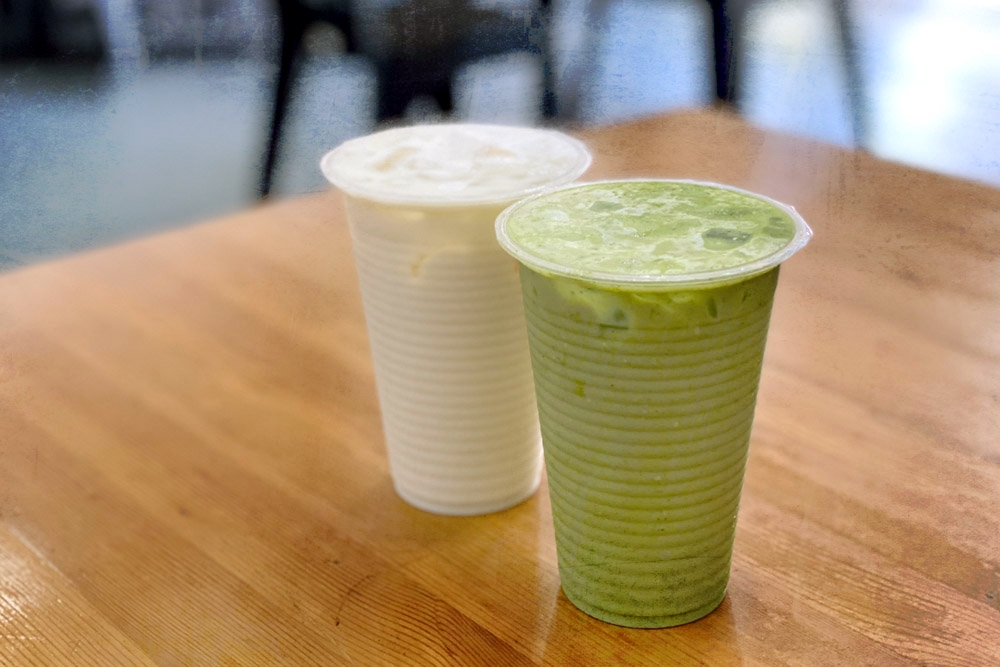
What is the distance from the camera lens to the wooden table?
39.8 inches

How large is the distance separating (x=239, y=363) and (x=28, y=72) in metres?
0.98

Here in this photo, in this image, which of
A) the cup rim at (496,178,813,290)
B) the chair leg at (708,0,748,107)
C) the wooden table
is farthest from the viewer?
the chair leg at (708,0,748,107)

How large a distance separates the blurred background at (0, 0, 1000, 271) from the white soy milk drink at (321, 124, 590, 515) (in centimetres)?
12

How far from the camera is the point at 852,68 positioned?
163cm

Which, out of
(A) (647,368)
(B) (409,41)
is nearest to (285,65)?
(B) (409,41)

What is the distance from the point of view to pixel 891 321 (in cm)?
153

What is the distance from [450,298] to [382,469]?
320mm

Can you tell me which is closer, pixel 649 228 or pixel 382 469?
pixel 649 228

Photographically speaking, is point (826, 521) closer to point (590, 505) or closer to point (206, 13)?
point (590, 505)

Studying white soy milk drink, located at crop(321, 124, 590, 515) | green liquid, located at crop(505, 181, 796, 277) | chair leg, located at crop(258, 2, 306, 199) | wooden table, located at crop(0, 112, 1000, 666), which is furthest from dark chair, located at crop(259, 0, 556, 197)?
green liquid, located at crop(505, 181, 796, 277)

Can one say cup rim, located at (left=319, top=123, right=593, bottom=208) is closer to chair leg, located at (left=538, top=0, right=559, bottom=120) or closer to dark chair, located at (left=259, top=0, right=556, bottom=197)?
dark chair, located at (left=259, top=0, right=556, bottom=197)

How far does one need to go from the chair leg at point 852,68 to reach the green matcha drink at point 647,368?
74cm

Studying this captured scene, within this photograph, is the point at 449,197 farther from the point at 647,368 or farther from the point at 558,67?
the point at 558,67

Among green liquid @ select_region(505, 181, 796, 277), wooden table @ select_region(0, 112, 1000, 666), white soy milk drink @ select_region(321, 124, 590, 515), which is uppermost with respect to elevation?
green liquid @ select_region(505, 181, 796, 277)
